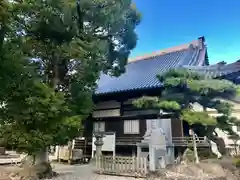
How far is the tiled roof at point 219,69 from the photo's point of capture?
1216 centimetres

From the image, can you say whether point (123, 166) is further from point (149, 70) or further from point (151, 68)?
point (151, 68)

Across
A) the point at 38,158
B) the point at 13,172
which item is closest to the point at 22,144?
the point at 38,158

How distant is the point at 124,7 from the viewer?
11.0 metres

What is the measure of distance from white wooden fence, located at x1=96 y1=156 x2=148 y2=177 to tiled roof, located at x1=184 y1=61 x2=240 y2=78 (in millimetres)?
6007

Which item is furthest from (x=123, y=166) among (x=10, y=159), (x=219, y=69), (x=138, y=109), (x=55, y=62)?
(x=10, y=159)

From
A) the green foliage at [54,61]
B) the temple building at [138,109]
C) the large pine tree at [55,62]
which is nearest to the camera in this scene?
the green foliage at [54,61]

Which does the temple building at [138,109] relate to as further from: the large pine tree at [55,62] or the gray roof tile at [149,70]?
the large pine tree at [55,62]

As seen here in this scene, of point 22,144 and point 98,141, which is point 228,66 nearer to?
point 98,141

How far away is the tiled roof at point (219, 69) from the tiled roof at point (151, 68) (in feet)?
8.64

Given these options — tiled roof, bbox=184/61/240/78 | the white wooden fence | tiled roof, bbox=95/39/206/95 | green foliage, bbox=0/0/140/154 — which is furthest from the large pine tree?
tiled roof, bbox=184/61/240/78

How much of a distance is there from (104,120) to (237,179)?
9489 millimetres

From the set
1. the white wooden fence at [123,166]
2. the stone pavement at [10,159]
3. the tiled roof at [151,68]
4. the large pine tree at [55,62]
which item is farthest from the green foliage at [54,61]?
the stone pavement at [10,159]

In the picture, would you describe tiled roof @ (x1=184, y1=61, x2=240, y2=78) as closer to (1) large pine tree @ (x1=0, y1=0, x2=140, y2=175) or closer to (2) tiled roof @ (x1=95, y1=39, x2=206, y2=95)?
(2) tiled roof @ (x1=95, y1=39, x2=206, y2=95)

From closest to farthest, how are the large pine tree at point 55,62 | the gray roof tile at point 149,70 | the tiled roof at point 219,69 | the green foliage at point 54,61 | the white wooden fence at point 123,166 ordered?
the green foliage at point 54,61, the large pine tree at point 55,62, the white wooden fence at point 123,166, the tiled roof at point 219,69, the gray roof tile at point 149,70
